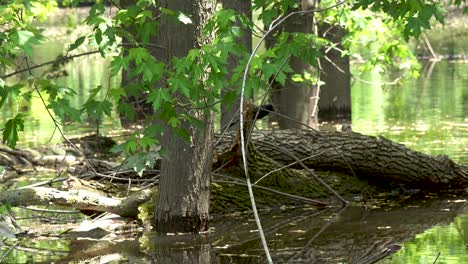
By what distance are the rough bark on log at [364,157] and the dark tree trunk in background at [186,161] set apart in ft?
6.46

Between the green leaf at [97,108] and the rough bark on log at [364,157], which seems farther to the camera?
the rough bark on log at [364,157]

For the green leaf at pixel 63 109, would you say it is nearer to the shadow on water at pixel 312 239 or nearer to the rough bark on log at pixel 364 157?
the shadow on water at pixel 312 239

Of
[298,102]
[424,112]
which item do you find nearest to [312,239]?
[298,102]

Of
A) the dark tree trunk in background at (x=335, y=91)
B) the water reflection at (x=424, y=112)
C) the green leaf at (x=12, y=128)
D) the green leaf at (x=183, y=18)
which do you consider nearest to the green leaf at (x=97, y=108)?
the green leaf at (x=12, y=128)

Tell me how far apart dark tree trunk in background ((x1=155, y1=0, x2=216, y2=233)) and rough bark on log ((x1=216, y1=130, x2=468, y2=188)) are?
197 cm

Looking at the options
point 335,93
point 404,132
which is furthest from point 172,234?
point 335,93

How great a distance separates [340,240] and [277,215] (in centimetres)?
170

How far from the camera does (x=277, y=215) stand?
11.7 metres

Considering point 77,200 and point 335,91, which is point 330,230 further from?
point 335,91

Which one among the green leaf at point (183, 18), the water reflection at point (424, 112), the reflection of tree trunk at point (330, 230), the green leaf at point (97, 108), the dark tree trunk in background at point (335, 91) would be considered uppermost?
the green leaf at point (183, 18)

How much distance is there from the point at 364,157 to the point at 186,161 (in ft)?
9.77

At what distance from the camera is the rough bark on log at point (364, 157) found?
40.9ft

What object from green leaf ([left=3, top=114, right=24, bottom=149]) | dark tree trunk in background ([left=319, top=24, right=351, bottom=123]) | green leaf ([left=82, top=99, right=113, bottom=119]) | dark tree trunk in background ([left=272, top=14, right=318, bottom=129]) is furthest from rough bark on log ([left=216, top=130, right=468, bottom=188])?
dark tree trunk in background ([left=319, top=24, right=351, bottom=123])

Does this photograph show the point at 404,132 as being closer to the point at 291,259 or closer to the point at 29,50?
the point at 291,259
